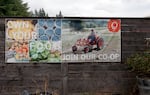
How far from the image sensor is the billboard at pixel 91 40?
768cm

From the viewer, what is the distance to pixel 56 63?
771 centimetres

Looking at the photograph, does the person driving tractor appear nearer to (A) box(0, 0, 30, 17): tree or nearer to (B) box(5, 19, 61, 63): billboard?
(B) box(5, 19, 61, 63): billboard

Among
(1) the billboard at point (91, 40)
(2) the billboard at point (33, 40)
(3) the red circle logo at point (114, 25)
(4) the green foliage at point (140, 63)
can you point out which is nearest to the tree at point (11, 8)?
(2) the billboard at point (33, 40)

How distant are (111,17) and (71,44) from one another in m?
1.08

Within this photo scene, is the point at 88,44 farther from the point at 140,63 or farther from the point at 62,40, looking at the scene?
the point at 140,63

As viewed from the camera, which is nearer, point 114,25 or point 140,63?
point 140,63

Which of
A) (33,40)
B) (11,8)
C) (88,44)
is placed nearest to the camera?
(33,40)

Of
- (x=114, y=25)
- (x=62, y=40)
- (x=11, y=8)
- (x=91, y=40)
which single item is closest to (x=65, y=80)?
(x=62, y=40)

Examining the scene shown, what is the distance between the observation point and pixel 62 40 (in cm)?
765

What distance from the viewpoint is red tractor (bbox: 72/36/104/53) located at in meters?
7.71

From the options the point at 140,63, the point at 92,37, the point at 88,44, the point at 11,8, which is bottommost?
the point at 140,63

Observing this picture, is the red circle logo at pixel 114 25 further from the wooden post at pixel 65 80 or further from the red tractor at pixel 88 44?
the wooden post at pixel 65 80

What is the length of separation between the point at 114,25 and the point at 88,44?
719 millimetres

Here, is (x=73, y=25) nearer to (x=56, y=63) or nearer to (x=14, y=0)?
(x=56, y=63)
